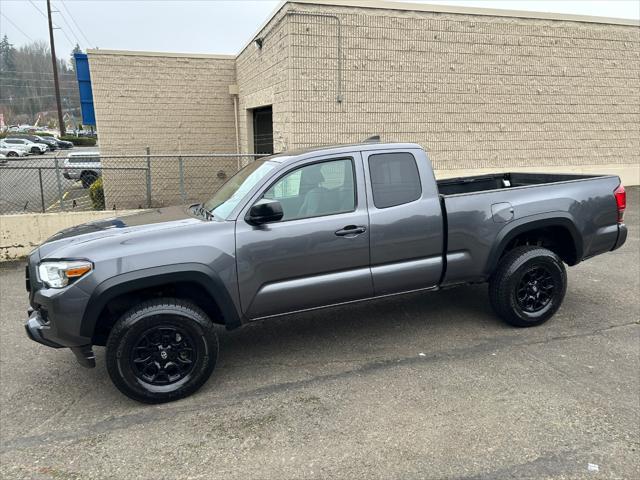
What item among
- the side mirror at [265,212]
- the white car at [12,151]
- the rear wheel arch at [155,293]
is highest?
the white car at [12,151]

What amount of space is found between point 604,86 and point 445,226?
1045 centimetres

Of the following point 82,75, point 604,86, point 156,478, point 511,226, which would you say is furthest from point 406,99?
point 82,75

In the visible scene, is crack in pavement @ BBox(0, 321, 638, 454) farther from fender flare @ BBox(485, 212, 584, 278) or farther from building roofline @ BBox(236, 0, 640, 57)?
building roofline @ BBox(236, 0, 640, 57)

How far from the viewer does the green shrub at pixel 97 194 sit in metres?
10.7

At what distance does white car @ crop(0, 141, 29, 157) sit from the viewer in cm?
4131

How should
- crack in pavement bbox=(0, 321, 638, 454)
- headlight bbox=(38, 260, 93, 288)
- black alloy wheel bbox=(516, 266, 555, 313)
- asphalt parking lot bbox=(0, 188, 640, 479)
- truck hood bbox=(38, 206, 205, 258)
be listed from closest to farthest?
asphalt parking lot bbox=(0, 188, 640, 479) < crack in pavement bbox=(0, 321, 638, 454) < headlight bbox=(38, 260, 93, 288) < truck hood bbox=(38, 206, 205, 258) < black alloy wheel bbox=(516, 266, 555, 313)

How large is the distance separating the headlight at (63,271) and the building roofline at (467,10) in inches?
286

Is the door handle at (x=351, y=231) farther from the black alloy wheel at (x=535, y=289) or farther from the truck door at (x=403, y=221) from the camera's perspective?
the black alloy wheel at (x=535, y=289)

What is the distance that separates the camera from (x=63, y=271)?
3.36 metres

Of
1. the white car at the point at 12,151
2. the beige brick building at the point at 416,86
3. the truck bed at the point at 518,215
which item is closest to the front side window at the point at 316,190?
the truck bed at the point at 518,215

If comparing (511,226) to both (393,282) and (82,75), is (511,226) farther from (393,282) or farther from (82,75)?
(82,75)

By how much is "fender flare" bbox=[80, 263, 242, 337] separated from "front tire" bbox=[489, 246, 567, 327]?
2.60 meters

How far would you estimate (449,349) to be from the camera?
431 cm

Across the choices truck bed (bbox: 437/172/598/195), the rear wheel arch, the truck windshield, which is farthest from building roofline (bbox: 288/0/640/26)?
the rear wheel arch
